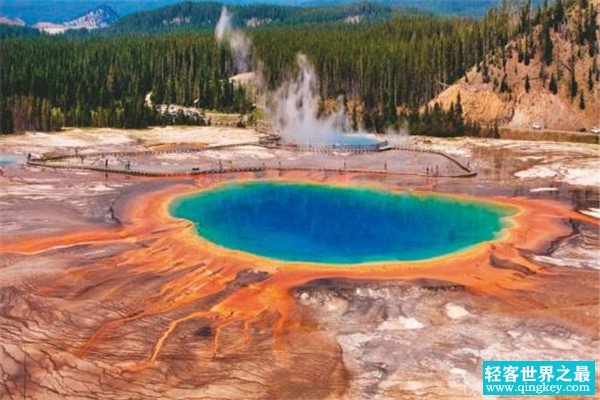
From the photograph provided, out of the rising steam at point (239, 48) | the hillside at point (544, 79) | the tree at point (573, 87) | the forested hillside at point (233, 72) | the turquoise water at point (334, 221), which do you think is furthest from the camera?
the rising steam at point (239, 48)

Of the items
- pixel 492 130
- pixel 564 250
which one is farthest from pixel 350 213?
pixel 492 130

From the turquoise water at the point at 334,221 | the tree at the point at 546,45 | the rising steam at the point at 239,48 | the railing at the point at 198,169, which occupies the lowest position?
the turquoise water at the point at 334,221

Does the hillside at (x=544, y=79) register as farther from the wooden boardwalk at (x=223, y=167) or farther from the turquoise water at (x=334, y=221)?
the turquoise water at (x=334, y=221)

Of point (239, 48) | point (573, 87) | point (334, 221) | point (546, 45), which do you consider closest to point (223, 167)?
point (334, 221)

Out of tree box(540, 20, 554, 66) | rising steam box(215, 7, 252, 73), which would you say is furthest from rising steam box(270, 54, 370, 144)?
tree box(540, 20, 554, 66)

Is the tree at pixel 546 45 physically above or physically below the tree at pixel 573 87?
above

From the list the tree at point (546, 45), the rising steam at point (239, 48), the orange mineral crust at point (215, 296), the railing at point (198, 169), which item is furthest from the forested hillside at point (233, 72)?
the orange mineral crust at point (215, 296)
